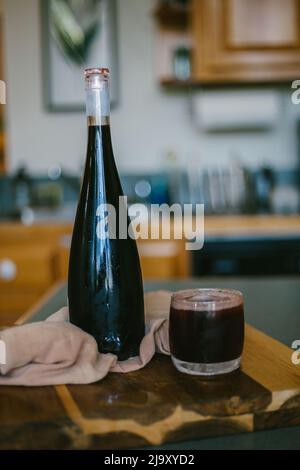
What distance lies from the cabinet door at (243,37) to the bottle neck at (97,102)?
2249mm

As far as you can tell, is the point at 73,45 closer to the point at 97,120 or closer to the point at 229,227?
the point at 229,227

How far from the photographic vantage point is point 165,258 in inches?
102

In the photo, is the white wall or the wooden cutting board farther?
the white wall

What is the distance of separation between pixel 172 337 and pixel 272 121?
2.62m

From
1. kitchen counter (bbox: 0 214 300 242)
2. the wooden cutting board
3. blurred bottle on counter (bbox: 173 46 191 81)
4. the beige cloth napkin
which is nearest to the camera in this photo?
the wooden cutting board

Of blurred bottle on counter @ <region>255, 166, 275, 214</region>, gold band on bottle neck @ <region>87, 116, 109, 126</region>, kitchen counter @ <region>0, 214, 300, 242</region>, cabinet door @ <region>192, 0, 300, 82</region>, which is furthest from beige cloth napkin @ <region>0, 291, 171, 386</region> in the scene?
blurred bottle on counter @ <region>255, 166, 275, 214</region>

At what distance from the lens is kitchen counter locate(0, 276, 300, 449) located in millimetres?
555

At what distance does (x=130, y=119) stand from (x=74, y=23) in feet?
1.81

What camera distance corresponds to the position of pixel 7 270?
2.62m

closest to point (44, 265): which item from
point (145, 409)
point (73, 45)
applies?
point (73, 45)

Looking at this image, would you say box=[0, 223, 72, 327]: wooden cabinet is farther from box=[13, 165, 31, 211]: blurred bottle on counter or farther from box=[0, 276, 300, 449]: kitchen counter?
box=[0, 276, 300, 449]: kitchen counter

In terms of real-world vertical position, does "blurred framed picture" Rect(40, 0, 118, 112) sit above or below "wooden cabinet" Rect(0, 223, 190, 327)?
above

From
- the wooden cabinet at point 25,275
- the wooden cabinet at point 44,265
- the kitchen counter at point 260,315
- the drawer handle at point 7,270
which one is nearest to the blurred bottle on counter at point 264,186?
the wooden cabinet at point 44,265
